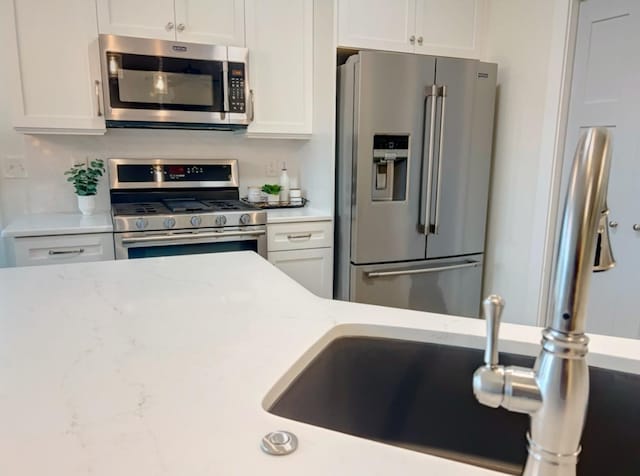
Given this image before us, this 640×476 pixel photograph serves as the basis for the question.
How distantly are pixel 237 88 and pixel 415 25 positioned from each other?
1.14 metres

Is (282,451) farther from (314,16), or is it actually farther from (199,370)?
(314,16)

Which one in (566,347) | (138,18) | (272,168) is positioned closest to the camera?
(566,347)

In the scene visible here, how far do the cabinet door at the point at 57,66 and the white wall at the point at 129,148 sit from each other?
0.29 feet

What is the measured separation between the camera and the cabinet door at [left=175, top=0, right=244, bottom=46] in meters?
2.59

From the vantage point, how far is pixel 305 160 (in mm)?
3248

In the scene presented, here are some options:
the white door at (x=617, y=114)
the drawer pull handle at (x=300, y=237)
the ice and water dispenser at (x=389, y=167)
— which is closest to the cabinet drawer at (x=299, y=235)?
the drawer pull handle at (x=300, y=237)

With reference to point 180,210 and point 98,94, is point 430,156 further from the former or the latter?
point 98,94

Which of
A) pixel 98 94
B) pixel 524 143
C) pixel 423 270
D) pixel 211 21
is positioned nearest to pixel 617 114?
pixel 524 143

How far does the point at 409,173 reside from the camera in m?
2.66

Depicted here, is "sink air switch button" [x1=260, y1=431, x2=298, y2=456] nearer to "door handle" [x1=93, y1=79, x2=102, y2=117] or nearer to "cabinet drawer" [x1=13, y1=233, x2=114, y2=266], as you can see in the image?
"cabinet drawer" [x1=13, y1=233, x2=114, y2=266]

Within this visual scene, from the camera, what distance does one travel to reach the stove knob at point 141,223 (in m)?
2.43

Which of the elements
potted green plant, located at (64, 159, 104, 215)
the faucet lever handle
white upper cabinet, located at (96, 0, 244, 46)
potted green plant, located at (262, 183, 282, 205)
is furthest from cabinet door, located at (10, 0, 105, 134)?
the faucet lever handle

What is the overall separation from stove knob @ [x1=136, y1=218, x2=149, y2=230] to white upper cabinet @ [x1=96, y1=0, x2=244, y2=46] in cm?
102

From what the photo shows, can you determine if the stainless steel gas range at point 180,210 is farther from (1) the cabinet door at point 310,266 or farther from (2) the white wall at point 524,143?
(2) the white wall at point 524,143
